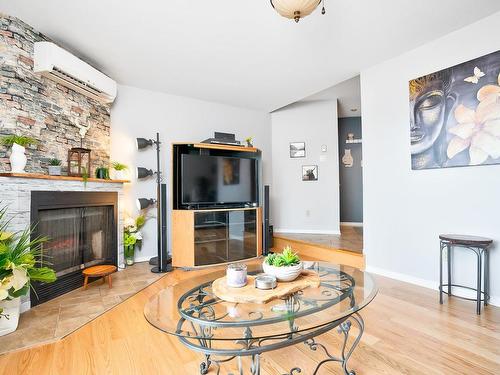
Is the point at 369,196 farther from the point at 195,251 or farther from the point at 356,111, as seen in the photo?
the point at 356,111

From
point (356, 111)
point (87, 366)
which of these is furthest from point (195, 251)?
point (356, 111)

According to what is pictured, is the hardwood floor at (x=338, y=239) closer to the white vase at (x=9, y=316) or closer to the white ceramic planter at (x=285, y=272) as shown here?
the white ceramic planter at (x=285, y=272)

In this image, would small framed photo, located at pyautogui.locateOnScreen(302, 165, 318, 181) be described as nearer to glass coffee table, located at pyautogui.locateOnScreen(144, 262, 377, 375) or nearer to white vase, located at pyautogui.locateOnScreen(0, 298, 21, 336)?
glass coffee table, located at pyautogui.locateOnScreen(144, 262, 377, 375)

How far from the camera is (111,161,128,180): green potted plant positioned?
348cm

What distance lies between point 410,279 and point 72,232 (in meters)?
3.84

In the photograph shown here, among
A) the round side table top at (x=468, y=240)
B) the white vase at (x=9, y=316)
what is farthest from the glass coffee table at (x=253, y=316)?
the white vase at (x=9, y=316)

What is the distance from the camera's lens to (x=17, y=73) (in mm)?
2387

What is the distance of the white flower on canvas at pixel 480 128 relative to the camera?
2336 millimetres

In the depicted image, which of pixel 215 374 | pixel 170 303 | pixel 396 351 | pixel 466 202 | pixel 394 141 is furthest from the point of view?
pixel 394 141

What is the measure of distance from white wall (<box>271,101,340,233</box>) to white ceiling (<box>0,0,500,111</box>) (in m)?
1.57

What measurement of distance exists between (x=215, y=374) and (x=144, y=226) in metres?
2.88

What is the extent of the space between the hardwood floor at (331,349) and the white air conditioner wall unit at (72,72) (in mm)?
2424

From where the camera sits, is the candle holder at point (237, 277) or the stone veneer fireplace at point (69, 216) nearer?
the candle holder at point (237, 277)

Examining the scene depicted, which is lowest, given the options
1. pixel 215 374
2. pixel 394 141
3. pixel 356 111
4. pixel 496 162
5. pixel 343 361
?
pixel 215 374
